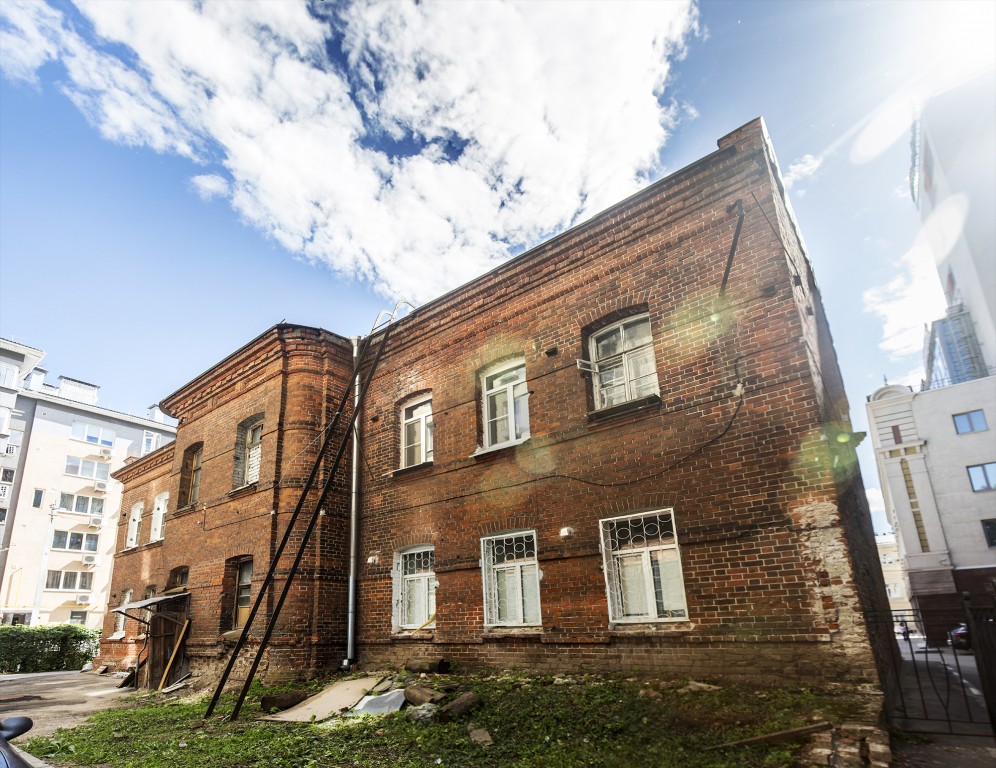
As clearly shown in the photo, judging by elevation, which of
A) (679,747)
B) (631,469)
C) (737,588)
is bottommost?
(679,747)

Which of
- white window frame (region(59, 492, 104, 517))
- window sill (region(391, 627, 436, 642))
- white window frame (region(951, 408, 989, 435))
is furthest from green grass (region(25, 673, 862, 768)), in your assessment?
white window frame (region(951, 408, 989, 435))

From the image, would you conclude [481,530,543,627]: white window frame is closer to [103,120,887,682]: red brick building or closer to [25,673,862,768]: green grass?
[103,120,887,682]: red brick building

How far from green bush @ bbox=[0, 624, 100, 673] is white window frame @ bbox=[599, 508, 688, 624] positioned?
28.2m

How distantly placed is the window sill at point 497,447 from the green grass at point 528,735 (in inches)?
135

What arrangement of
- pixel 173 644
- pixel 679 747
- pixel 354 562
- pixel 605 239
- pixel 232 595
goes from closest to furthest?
pixel 679 747, pixel 605 239, pixel 354 562, pixel 232 595, pixel 173 644

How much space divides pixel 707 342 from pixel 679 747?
481 cm

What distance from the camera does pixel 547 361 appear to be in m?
10.0

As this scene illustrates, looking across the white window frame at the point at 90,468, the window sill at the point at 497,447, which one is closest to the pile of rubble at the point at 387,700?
the window sill at the point at 497,447

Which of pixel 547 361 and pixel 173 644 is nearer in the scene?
pixel 547 361

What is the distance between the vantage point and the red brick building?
7.15m

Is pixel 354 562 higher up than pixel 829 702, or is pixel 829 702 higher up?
pixel 354 562

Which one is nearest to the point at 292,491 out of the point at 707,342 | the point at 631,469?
the point at 631,469

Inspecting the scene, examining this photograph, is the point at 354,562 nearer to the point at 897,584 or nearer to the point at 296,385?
the point at 296,385

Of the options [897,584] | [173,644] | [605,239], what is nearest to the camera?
[605,239]
